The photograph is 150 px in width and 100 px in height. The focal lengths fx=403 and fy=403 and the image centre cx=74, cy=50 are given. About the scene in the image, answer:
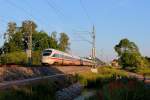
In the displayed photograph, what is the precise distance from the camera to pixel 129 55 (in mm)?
155750

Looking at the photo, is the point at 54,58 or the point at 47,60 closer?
the point at 47,60

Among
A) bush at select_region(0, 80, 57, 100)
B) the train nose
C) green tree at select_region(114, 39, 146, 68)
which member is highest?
green tree at select_region(114, 39, 146, 68)

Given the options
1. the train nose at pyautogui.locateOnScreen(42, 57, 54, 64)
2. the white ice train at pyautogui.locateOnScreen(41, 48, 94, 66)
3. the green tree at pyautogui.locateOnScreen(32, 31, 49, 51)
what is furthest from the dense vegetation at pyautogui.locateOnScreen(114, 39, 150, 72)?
the train nose at pyautogui.locateOnScreen(42, 57, 54, 64)

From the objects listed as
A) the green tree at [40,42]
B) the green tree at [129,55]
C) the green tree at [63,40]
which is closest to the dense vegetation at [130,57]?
the green tree at [129,55]

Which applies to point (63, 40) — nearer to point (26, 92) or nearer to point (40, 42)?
point (40, 42)

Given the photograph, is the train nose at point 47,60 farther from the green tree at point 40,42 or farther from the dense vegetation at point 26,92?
the green tree at point 40,42

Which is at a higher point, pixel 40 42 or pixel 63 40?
Answer: pixel 63 40

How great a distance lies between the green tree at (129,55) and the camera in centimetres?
14862

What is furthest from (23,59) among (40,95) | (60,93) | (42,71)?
(40,95)

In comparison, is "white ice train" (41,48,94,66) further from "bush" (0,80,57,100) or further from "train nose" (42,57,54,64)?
"bush" (0,80,57,100)

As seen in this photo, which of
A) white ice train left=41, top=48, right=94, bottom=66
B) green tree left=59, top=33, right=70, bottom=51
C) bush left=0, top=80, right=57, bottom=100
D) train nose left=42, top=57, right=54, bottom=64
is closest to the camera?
bush left=0, top=80, right=57, bottom=100

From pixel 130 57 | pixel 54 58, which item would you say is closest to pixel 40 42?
pixel 130 57

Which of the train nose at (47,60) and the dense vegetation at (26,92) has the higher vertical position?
the train nose at (47,60)

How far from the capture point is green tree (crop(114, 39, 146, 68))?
148625 millimetres
